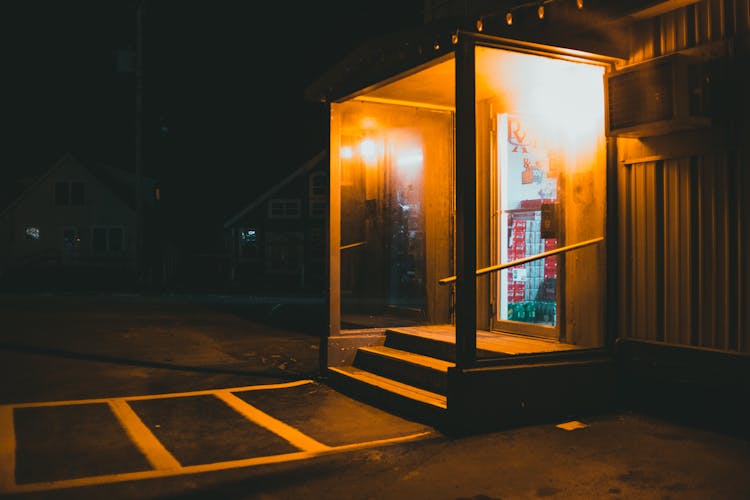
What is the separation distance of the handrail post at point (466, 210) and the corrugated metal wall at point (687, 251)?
1744 millimetres

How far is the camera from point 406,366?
7691 mm

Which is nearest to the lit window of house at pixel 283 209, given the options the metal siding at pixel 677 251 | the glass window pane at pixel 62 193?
the glass window pane at pixel 62 193

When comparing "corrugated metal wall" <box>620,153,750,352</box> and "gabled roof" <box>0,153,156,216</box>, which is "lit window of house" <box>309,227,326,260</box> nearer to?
"gabled roof" <box>0,153,156,216</box>

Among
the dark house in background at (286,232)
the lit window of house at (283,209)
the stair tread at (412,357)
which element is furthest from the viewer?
the lit window of house at (283,209)

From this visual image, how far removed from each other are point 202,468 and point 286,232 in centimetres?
3039

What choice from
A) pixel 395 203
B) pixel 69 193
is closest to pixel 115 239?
pixel 69 193

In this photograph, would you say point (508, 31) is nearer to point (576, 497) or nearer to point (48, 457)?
point (576, 497)

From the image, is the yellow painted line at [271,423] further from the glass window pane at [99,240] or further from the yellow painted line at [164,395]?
the glass window pane at [99,240]

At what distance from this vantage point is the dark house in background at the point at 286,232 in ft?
114

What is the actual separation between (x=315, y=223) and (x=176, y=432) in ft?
94.7

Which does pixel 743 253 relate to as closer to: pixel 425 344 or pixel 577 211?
pixel 577 211

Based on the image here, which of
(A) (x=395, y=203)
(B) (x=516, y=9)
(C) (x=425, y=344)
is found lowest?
(C) (x=425, y=344)

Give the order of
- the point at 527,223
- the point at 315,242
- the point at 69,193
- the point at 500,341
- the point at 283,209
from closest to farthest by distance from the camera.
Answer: the point at 500,341
the point at 527,223
the point at 315,242
the point at 283,209
the point at 69,193

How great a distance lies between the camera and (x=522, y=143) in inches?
340
